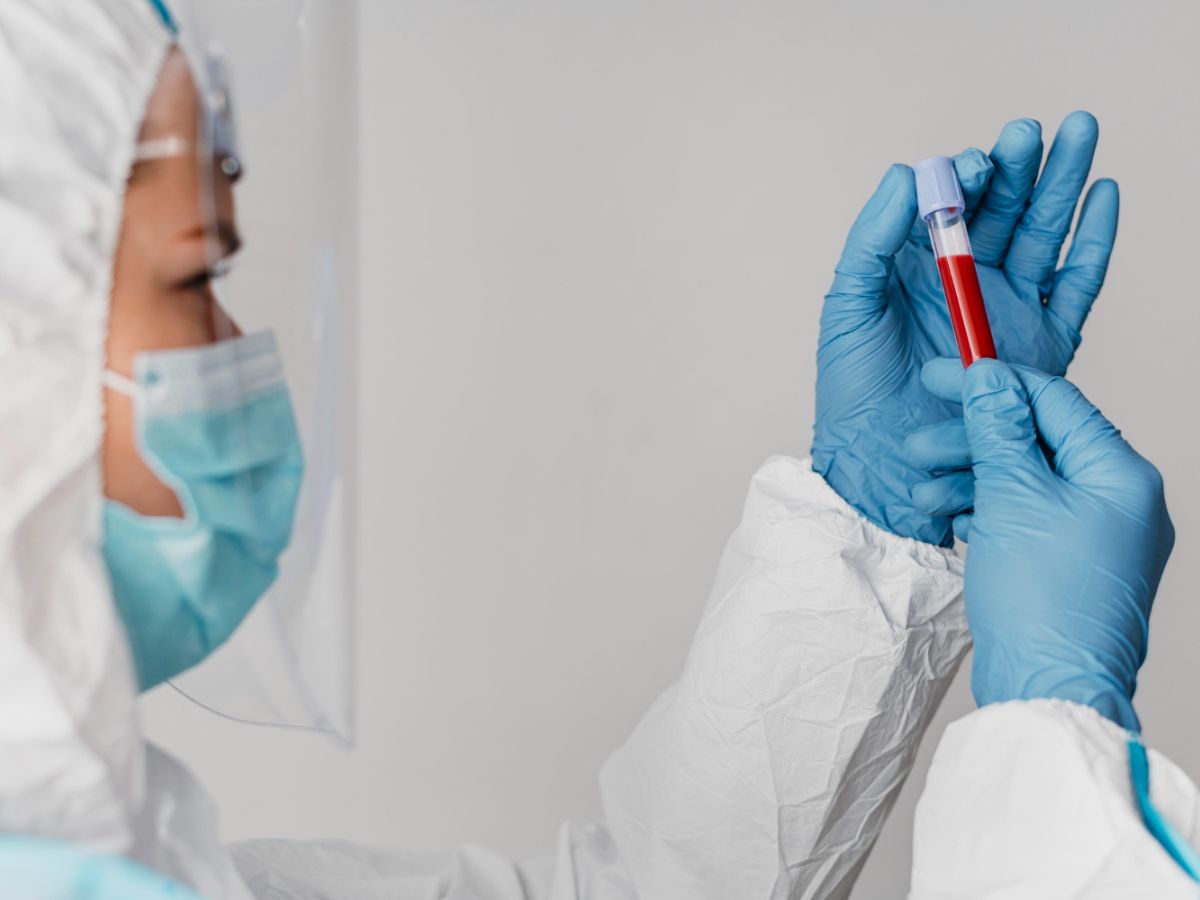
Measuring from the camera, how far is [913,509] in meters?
0.99

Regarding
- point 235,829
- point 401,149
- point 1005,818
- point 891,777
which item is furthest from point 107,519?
point 235,829

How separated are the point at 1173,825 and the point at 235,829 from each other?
137cm

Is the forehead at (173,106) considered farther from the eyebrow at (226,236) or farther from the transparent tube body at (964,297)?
the transparent tube body at (964,297)

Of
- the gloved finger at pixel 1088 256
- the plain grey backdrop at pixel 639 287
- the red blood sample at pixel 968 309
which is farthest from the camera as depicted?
the plain grey backdrop at pixel 639 287

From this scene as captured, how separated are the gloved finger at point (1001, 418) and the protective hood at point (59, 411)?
0.60 meters

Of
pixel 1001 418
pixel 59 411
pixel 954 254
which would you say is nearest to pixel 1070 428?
pixel 1001 418

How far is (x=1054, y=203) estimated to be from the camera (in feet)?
3.33

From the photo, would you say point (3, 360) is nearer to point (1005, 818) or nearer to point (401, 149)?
point (1005, 818)

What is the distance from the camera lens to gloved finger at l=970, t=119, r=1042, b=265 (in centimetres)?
98

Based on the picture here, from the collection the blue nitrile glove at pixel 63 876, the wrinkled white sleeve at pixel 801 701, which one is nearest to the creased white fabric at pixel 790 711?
the wrinkled white sleeve at pixel 801 701

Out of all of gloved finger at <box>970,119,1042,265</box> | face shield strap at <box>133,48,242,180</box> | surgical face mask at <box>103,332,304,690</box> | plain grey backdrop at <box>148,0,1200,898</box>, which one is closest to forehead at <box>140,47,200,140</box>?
face shield strap at <box>133,48,242,180</box>

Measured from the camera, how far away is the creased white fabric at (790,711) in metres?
0.95

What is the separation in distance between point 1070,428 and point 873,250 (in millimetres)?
222

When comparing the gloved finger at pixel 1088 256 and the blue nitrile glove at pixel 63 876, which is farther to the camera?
→ the gloved finger at pixel 1088 256
